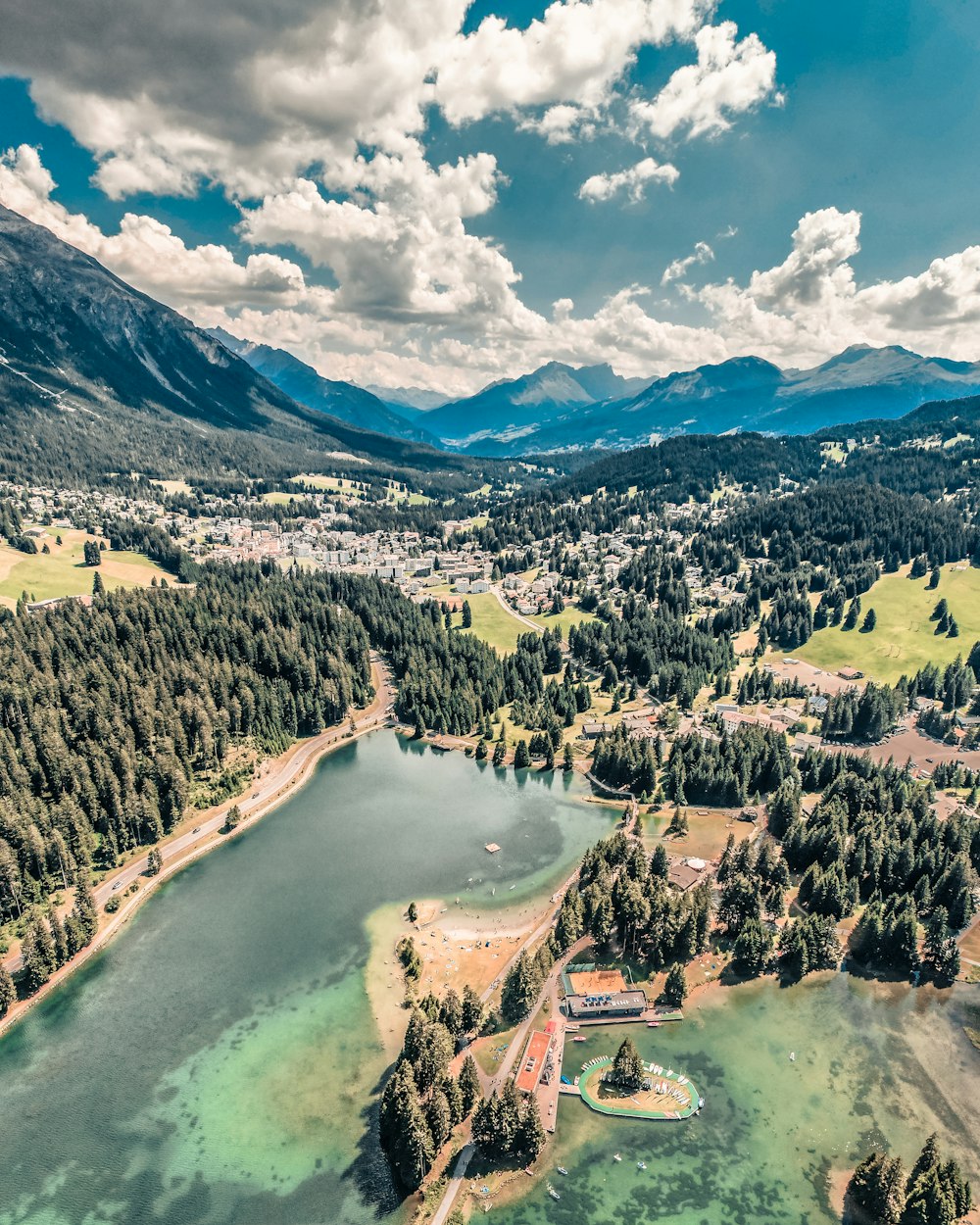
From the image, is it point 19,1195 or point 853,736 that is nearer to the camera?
point 19,1195

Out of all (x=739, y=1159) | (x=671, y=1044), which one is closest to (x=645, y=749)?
(x=671, y=1044)

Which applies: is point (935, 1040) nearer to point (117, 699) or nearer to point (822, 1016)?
point (822, 1016)

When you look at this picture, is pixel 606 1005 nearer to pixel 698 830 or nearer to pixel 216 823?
pixel 698 830

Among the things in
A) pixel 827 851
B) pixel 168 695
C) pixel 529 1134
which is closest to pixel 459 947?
pixel 529 1134

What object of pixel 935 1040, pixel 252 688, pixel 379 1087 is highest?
pixel 252 688

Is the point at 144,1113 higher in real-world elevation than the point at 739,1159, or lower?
higher

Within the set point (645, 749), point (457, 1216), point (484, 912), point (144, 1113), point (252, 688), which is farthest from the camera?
point (252, 688)

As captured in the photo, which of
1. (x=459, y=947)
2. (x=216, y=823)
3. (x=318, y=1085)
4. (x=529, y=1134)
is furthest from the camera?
(x=216, y=823)
